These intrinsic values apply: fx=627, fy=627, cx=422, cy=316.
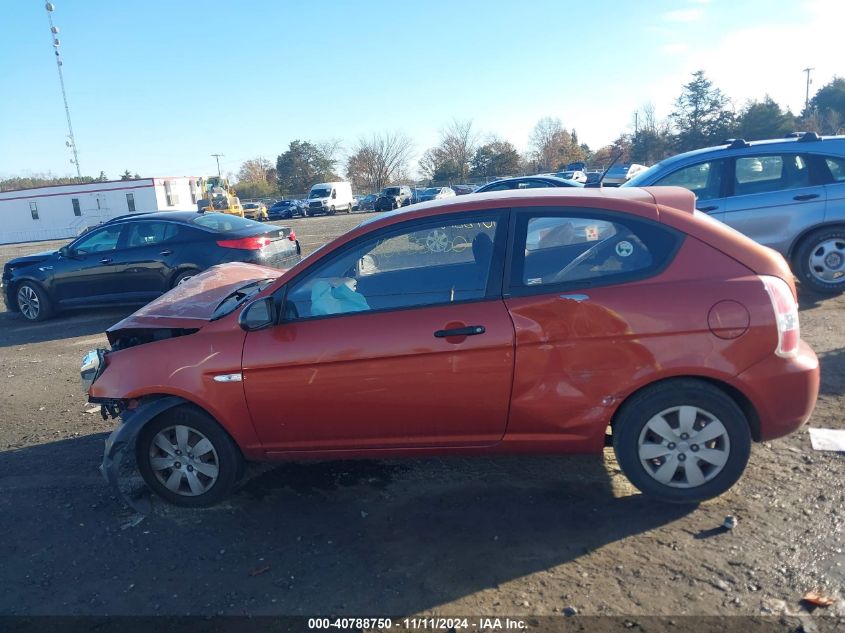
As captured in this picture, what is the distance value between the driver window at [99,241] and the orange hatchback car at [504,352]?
6.76m

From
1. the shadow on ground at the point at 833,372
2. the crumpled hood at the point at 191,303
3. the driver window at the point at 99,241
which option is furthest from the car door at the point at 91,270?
the shadow on ground at the point at 833,372

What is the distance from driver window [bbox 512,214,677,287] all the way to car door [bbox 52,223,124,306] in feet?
26.4

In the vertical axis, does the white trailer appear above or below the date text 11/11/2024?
above

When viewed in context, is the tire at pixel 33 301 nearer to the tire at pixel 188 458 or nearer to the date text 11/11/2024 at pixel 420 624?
the tire at pixel 188 458

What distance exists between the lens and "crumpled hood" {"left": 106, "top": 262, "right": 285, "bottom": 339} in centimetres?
403

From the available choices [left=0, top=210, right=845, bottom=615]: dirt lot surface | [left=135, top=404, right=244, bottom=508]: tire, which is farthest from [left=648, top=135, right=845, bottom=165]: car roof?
[left=135, top=404, right=244, bottom=508]: tire

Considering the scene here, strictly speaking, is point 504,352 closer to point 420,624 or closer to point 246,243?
point 420,624

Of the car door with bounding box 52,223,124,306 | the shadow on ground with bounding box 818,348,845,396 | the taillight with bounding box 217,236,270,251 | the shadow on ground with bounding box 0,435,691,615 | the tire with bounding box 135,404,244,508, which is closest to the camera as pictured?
the shadow on ground with bounding box 0,435,691,615

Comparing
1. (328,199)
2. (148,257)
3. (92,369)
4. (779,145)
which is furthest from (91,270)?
(328,199)

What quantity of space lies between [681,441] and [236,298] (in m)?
2.94

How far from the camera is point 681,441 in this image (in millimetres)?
3393

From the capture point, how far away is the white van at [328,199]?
4719cm

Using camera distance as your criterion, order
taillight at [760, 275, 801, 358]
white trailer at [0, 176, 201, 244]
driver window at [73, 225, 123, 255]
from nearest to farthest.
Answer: taillight at [760, 275, 801, 358] → driver window at [73, 225, 123, 255] → white trailer at [0, 176, 201, 244]

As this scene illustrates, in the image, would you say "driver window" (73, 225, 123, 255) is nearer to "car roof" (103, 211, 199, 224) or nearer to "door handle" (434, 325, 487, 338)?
"car roof" (103, 211, 199, 224)
